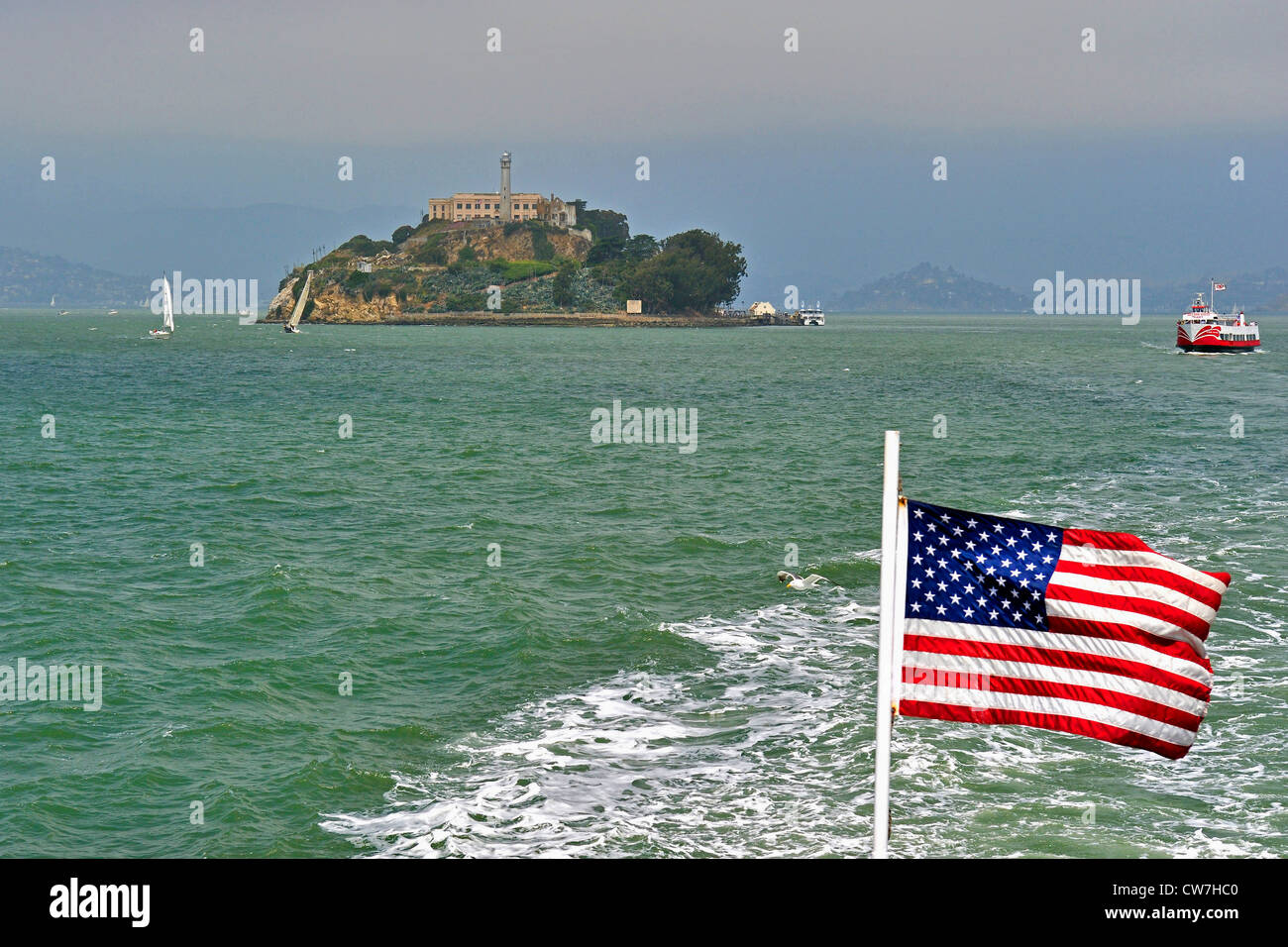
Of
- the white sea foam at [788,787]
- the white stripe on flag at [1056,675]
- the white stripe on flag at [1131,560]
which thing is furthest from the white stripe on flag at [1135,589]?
the white sea foam at [788,787]

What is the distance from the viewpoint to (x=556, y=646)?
73.1 feet

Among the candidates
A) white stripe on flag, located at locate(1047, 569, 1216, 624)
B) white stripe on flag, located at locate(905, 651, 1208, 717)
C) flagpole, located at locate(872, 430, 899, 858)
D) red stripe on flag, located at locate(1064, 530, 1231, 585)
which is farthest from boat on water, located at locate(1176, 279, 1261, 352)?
flagpole, located at locate(872, 430, 899, 858)

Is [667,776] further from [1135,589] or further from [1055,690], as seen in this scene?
[1135,589]

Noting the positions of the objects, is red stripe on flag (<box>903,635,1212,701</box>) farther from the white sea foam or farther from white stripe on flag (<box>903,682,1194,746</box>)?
the white sea foam

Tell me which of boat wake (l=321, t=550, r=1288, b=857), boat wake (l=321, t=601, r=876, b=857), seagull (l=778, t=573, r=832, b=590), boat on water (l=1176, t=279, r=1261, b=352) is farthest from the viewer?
boat on water (l=1176, t=279, r=1261, b=352)

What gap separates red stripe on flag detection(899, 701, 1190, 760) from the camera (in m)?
7.94

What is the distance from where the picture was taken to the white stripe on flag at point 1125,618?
7.92 meters

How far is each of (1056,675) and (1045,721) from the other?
0.33m

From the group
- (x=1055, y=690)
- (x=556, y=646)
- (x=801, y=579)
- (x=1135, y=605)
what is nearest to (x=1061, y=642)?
(x=1055, y=690)

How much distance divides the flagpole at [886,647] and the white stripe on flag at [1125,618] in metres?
1.09

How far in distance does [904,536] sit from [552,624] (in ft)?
52.7

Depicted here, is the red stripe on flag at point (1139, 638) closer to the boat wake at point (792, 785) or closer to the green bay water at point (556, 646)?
the boat wake at point (792, 785)
